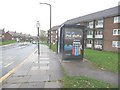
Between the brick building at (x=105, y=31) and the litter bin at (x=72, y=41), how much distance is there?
25000 millimetres

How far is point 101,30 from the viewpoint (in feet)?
148

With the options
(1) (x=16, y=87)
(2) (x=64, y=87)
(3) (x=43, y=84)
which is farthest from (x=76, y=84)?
(1) (x=16, y=87)

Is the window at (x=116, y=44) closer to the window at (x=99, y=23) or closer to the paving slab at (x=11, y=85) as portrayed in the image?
→ the window at (x=99, y=23)

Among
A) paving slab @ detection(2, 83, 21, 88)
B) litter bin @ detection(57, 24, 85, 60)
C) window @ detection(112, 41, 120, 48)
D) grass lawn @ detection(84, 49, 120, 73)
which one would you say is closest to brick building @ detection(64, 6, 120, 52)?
window @ detection(112, 41, 120, 48)

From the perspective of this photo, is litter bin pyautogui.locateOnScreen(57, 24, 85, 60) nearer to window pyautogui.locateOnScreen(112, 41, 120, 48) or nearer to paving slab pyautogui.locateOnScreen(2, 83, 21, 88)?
paving slab pyautogui.locateOnScreen(2, 83, 21, 88)

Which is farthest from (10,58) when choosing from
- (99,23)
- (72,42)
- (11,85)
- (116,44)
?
(99,23)

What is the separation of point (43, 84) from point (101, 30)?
39569 mm

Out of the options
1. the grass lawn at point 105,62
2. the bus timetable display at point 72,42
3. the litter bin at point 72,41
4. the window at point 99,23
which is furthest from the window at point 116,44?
the bus timetable display at point 72,42

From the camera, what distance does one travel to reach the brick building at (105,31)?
38500 millimetres

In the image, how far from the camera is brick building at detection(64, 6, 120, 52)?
38.5m

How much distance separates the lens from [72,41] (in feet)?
45.6

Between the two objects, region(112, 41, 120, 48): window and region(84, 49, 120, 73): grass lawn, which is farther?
region(112, 41, 120, 48): window

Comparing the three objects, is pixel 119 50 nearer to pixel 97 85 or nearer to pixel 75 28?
pixel 75 28

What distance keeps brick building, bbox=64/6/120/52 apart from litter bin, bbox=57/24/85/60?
25.0 m
